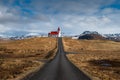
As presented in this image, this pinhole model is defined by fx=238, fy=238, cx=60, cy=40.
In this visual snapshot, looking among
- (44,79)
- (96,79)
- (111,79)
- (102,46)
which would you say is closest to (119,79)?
(111,79)

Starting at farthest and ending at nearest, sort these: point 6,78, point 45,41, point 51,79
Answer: point 45,41 < point 6,78 < point 51,79

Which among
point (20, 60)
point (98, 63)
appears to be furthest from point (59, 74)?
point (20, 60)

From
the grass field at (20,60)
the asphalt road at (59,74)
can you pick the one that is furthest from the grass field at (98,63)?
the grass field at (20,60)

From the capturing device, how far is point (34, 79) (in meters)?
28.9

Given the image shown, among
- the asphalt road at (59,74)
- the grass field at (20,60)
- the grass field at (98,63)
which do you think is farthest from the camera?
the grass field at (98,63)

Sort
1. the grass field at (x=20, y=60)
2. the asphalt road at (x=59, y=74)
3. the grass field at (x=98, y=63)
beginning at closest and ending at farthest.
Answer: the asphalt road at (x=59, y=74) < the grass field at (x=20, y=60) < the grass field at (x=98, y=63)

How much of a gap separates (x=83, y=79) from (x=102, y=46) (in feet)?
441

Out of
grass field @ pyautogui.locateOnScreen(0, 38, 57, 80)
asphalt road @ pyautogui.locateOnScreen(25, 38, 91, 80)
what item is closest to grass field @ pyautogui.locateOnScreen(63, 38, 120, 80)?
asphalt road @ pyautogui.locateOnScreen(25, 38, 91, 80)

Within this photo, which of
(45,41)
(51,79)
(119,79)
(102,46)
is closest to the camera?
(51,79)

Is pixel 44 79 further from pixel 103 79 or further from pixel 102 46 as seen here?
pixel 102 46

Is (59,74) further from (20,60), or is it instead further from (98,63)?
(20,60)

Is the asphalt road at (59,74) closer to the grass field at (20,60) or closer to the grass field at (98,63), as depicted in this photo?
the grass field at (98,63)

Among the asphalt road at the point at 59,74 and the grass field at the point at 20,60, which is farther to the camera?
the grass field at the point at 20,60

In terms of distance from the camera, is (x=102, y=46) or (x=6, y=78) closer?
(x=6, y=78)
